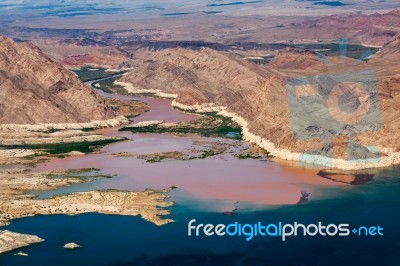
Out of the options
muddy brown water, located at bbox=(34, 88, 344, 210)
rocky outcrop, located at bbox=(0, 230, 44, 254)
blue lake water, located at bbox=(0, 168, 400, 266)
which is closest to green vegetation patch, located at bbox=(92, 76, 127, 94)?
muddy brown water, located at bbox=(34, 88, 344, 210)

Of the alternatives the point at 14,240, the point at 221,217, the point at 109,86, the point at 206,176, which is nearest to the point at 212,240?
the point at 221,217

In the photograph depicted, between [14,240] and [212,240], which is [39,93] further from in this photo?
[212,240]

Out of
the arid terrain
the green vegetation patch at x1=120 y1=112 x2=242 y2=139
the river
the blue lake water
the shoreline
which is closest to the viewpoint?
the blue lake water

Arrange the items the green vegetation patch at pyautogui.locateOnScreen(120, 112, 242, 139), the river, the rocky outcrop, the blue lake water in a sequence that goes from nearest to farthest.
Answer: the blue lake water
the river
the rocky outcrop
the green vegetation patch at pyautogui.locateOnScreen(120, 112, 242, 139)

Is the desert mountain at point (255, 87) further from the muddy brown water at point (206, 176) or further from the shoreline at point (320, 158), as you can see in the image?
the muddy brown water at point (206, 176)

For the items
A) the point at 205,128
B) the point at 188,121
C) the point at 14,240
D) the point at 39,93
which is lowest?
the point at 188,121

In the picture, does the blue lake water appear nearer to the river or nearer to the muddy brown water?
the river

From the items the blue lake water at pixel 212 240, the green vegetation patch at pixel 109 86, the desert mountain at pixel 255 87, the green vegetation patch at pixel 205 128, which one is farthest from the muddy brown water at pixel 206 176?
the green vegetation patch at pixel 109 86

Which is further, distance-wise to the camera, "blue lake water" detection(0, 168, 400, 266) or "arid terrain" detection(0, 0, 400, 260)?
"arid terrain" detection(0, 0, 400, 260)
